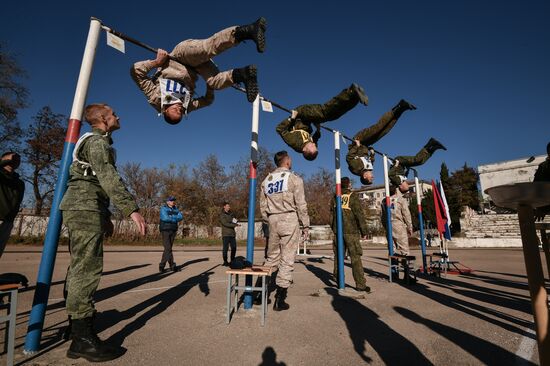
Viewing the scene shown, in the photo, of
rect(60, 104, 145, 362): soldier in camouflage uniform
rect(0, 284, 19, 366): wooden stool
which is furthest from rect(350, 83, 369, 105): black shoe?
rect(0, 284, 19, 366): wooden stool

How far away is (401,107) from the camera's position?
7426 mm

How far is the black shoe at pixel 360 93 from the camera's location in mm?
5496

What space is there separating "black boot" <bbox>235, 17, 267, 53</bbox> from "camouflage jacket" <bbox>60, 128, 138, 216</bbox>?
89.0 inches

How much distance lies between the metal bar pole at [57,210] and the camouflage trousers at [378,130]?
20.6ft

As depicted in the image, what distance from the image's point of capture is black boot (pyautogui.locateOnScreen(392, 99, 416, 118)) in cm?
721

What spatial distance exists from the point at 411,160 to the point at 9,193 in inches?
387

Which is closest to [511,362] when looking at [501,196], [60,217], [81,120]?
[501,196]

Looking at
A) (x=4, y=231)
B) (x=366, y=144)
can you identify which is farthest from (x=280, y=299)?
(x=366, y=144)

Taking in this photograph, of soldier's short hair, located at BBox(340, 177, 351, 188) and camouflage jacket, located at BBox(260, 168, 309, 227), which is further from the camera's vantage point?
soldier's short hair, located at BBox(340, 177, 351, 188)

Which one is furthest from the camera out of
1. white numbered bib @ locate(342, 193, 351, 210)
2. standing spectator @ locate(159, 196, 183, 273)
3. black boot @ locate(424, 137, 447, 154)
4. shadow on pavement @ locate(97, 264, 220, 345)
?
black boot @ locate(424, 137, 447, 154)

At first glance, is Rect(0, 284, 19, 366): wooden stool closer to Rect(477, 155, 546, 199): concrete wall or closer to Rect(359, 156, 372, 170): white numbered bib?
Rect(359, 156, 372, 170): white numbered bib

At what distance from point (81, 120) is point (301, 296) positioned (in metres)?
4.42

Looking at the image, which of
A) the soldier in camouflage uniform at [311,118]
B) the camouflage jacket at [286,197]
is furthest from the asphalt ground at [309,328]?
the soldier in camouflage uniform at [311,118]

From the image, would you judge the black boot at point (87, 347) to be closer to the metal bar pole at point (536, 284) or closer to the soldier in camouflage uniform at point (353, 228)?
the metal bar pole at point (536, 284)
